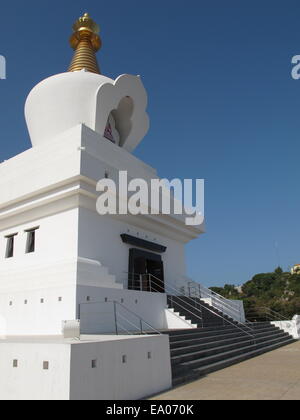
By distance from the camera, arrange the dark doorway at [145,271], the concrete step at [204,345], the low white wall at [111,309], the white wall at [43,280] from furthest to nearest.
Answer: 1. the dark doorway at [145,271]
2. the white wall at [43,280]
3. the low white wall at [111,309]
4. the concrete step at [204,345]

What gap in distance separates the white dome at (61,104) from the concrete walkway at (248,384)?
36.0 ft

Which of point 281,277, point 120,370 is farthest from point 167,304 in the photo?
point 281,277

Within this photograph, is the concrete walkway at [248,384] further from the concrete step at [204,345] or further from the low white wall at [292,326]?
the low white wall at [292,326]

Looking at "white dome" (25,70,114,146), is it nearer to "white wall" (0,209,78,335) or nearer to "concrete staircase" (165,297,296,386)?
"white wall" (0,209,78,335)

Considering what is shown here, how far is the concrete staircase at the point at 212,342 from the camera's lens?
9250 millimetres

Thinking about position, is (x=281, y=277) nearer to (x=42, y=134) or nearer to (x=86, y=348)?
(x=42, y=134)

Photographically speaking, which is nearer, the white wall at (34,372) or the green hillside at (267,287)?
the white wall at (34,372)

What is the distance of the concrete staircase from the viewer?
364 inches

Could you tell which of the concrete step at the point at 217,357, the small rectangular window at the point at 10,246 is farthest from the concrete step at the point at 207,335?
the small rectangular window at the point at 10,246

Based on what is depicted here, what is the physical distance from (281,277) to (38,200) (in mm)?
64843

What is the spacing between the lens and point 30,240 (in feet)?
47.5

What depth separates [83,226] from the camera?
1312 centimetres

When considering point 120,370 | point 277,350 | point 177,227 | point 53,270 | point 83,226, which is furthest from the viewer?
point 177,227

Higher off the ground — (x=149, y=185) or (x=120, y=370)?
(x=149, y=185)
